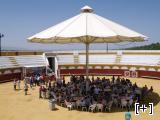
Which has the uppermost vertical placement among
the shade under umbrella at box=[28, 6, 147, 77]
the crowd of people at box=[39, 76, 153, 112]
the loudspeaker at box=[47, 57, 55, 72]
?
the shade under umbrella at box=[28, 6, 147, 77]

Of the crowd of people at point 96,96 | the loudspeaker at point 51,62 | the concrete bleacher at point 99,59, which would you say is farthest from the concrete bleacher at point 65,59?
the crowd of people at point 96,96

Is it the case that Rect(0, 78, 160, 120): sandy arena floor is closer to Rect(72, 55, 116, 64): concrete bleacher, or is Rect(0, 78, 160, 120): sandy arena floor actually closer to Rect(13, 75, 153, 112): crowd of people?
Rect(13, 75, 153, 112): crowd of people

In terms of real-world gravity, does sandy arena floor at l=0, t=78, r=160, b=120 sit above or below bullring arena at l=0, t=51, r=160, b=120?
below

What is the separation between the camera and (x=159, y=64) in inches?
1328

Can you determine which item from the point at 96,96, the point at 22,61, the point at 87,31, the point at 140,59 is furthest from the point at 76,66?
the point at 87,31

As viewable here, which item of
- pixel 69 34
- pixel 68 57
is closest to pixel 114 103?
pixel 69 34

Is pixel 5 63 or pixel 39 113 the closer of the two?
pixel 39 113

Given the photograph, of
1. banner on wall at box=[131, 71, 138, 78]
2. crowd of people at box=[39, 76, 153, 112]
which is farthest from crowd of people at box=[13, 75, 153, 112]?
banner on wall at box=[131, 71, 138, 78]

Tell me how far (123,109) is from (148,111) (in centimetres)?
153

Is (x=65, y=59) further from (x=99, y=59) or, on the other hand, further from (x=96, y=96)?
(x=96, y=96)

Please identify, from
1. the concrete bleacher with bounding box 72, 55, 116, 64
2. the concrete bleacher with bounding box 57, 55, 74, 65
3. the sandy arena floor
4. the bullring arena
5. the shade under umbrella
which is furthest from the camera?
the concrete bleacher with bounding box 72, 55, 116, 64

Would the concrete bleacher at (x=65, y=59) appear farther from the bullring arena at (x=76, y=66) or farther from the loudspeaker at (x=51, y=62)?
the loudspeaker at (x=51, y=62)

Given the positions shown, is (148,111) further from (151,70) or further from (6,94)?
(151,70)

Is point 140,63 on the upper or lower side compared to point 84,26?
lower
